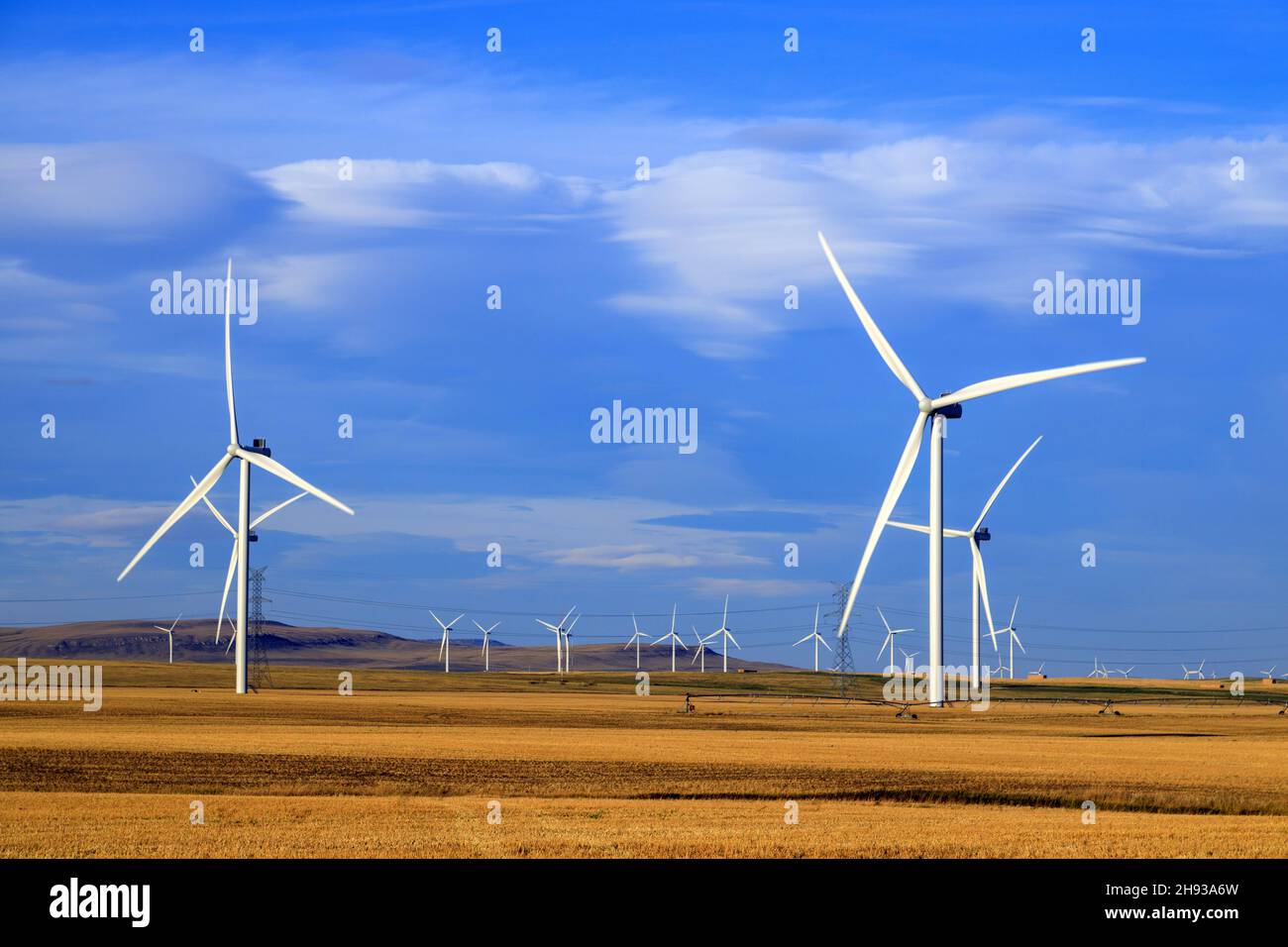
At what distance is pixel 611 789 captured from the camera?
42.2 meters

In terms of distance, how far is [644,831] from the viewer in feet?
101

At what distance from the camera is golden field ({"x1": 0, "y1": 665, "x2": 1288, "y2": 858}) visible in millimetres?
28875

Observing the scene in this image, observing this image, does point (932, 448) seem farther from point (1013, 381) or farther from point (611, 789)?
point (611, 789)

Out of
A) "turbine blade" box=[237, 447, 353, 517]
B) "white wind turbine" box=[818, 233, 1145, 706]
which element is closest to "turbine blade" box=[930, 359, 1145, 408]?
"white wind turbine" box=[818, 233, 1145, 706]

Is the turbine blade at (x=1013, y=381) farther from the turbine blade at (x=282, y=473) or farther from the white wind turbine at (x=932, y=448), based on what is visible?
the turbine blade at (x=282, y=473)

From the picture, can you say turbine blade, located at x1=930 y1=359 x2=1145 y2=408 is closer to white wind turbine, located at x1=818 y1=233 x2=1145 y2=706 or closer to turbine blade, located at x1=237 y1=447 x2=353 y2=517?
white wind turbine, located at x1=818 y1=233 x2=1145 y2=706

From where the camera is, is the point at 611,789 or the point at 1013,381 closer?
the point at 611,789

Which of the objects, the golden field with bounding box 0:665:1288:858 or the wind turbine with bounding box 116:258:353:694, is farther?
the wind turbine with bounding box 116:258:353:694

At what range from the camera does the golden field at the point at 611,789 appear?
1137 inches

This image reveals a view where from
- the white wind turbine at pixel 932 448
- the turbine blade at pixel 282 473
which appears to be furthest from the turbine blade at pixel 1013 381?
the turbine blade at pixel 282 473

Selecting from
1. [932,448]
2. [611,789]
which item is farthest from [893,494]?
[611,789]
